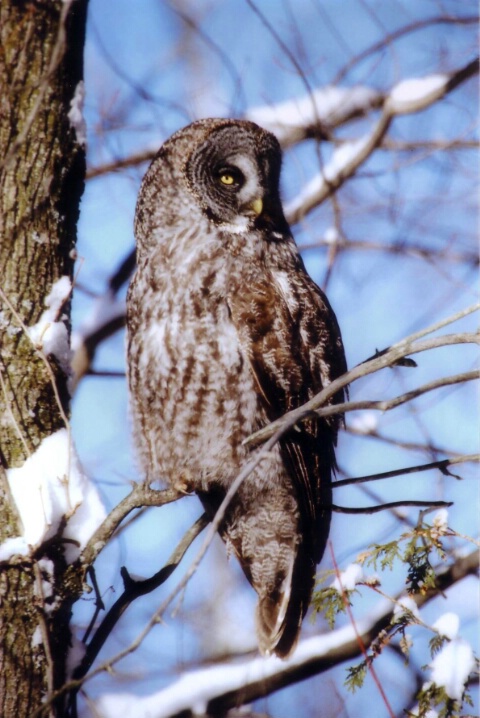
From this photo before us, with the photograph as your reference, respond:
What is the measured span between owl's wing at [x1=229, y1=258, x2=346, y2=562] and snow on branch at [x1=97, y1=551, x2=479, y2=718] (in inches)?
15.6

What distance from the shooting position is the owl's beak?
308cm

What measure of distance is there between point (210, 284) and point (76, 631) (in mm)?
1181

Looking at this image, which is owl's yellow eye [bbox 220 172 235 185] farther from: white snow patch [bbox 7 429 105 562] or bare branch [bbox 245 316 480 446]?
bare branch [bbox 245 316 480 446]

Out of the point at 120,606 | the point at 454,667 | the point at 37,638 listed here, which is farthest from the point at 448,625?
the point at 37,638

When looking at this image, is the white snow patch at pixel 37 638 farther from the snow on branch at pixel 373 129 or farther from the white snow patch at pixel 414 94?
the white snow patch at pixel 414 94

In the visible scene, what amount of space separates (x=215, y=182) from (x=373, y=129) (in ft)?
5.60

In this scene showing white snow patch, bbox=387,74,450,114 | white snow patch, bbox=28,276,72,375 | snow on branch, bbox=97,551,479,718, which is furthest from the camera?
white snow patch, bbox=387,74,450,114

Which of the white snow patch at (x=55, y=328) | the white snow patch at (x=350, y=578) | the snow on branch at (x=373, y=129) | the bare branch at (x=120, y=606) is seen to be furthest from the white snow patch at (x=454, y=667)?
the snow on branch at (x=373, y=129)

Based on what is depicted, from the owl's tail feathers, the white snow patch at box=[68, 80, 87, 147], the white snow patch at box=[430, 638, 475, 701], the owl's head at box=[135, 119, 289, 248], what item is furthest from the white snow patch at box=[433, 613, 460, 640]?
the white snow patch at box=[68, 80, 87, 147]

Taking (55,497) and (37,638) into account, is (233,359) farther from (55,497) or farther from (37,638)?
(37,638)

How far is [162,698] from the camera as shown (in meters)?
2.92

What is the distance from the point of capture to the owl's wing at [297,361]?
270 cm

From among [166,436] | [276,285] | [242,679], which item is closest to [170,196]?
[276,285]

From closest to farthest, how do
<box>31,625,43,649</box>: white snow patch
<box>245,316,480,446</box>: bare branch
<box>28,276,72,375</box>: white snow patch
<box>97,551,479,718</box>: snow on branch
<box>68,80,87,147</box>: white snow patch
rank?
<box>245,316,480,446</box>: bare branch → <box>31,625,43,649</box>: white snow patch → <box>28,276,72,375</box>: white snow patch → <box>68,80,87,147</box>: white snow patch → <box>97,551,479,718</box>: snow on branch
